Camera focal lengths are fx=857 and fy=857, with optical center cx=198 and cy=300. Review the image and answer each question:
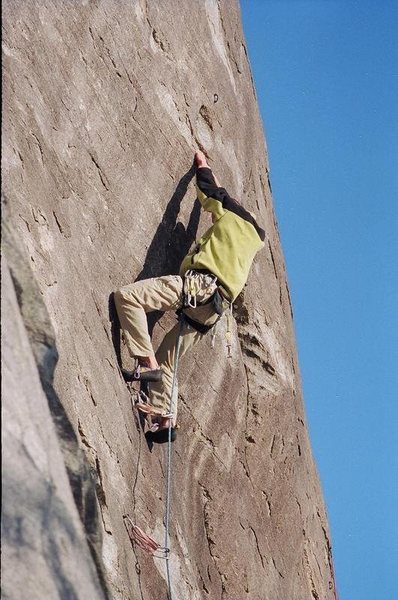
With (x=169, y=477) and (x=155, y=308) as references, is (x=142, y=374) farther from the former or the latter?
(x=169, y=477)

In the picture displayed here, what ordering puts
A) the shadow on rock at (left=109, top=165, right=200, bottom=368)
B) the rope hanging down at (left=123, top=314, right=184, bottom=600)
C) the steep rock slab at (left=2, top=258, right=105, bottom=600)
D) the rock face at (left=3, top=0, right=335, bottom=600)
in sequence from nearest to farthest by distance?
the steep rock slab at (left=2, top=258, right=105, bottom=600) → the rock face at (left=3, top=0, right=335, bottom=600) → the rope hanging down at (left=123, top=314, right=184, bottom=600) → the shadow on rock at (left=109, top=165, right=200, bottom=368)

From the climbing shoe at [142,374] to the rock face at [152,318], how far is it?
111 mm

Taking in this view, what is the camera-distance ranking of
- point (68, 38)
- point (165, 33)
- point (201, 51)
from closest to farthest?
point (68, 38) → point (165, 33) → point (201, 51)

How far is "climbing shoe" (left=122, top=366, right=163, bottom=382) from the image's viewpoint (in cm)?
746

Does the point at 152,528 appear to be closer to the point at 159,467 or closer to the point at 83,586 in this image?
the point at 159,467

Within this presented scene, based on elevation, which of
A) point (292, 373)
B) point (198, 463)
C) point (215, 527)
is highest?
point (292, 373)

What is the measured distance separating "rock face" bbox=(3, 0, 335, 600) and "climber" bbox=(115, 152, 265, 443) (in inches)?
8.5

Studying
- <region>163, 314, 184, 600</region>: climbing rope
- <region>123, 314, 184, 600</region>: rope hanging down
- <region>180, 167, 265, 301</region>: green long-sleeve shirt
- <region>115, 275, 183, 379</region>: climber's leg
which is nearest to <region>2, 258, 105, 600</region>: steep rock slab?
<region>123, 314, 184, 600</region>: rope hanging down

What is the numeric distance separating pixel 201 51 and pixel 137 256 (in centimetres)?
262

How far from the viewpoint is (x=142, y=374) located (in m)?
7.49

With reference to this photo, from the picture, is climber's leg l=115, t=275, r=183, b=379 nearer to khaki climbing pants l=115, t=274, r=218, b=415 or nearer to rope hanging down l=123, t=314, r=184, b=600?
khaki climbing pants l=115, t=274, r=218, b=415

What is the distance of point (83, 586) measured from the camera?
13.8 ft

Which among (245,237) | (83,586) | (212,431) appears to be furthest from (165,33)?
(83,586)

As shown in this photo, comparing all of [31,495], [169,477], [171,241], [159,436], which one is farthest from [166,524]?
[31,495]
